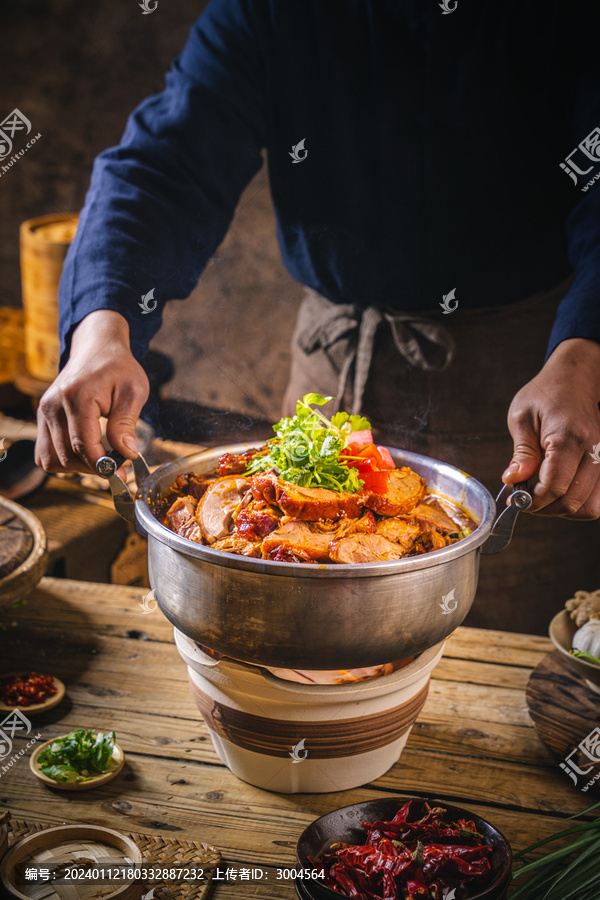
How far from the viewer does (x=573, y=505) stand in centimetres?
159

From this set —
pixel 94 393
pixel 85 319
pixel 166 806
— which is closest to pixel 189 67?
pixel 85 319

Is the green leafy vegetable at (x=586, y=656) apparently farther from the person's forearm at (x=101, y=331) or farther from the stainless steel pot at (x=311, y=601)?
the person's forearm at (x=101, y=331)

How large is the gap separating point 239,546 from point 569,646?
101 cm

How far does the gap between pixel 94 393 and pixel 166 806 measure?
0.97 metres

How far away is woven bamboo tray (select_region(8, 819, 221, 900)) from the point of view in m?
1.30

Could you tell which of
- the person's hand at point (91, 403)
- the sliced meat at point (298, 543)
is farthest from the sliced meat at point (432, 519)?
the person's hand at point (91, 403)

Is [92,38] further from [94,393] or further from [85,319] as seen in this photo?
[94,393]

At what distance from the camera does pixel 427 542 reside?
4.98ft

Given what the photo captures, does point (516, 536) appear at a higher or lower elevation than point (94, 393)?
lower
